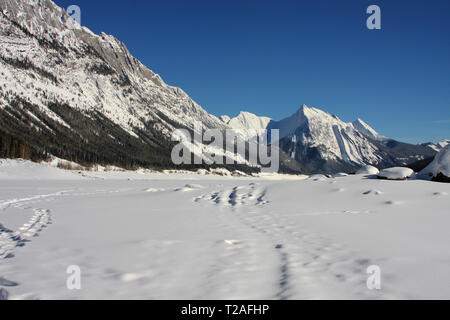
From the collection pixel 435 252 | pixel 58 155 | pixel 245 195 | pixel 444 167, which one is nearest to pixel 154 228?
pixel 435 252

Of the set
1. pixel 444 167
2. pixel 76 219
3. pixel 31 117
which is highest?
pixel 31 117

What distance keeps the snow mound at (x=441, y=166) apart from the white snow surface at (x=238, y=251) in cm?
649

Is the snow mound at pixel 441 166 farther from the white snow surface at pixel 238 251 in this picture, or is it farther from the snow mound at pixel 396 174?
the white snow surface at pixel 238 251

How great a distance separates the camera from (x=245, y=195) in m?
22.9

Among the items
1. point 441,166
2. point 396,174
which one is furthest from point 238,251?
point 441,166

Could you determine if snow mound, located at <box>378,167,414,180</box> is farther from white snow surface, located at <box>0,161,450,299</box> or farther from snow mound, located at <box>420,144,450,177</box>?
white snow surface, located at <box>0,161,450,299</box>

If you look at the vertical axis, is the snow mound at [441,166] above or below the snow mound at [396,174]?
above

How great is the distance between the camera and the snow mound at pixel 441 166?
20.9 metres

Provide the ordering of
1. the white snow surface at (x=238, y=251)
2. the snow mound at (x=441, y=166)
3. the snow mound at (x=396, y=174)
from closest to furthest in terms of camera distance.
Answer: the white snow surface at (x=238, y=251) < the snow mound at (x=441, y=166) < the snow mound at (x=396, y=174)

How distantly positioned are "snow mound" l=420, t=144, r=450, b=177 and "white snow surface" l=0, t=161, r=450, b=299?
6.49m

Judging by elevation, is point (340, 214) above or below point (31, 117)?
below

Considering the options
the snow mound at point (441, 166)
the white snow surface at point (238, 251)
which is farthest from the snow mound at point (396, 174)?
the white snow surface at point (238, 251)
